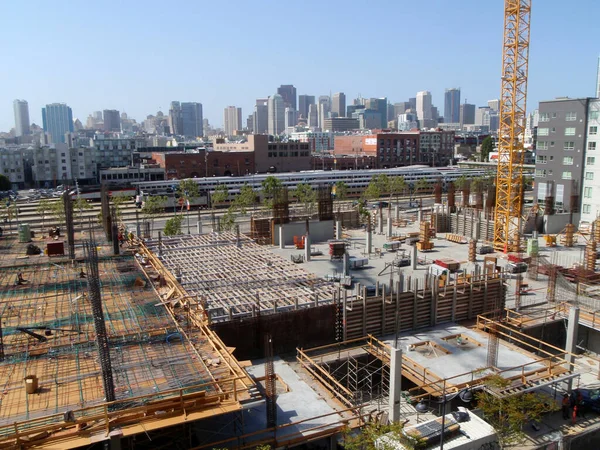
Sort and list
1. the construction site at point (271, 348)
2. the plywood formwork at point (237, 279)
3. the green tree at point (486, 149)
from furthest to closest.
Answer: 1. the green tree at point (486, 149)
2. the plywood formwork at point (237, 279)
3. the construction site at point (271, 348)

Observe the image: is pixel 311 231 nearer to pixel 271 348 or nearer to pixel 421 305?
pixel 421 305

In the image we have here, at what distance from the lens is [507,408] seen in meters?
11.1

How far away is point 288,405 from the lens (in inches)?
454

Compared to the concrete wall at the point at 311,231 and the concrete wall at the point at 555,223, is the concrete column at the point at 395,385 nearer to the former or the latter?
the concrete wall at the point at 311,231

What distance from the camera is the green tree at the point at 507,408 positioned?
1089 centimetres

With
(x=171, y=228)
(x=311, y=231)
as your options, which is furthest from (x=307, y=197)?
(x=171, y=228)

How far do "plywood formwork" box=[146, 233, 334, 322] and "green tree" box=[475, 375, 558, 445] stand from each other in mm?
5649

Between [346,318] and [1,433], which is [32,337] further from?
[346,318]

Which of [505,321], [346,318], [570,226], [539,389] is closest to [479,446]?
[539,389]

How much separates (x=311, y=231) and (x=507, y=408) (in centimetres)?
1959

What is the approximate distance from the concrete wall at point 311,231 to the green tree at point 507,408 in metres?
17.7

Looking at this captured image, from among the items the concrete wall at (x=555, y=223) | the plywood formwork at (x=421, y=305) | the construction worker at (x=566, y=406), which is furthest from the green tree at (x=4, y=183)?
the construction worker at (x=566, y=406)

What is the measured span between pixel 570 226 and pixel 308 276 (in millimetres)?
18520

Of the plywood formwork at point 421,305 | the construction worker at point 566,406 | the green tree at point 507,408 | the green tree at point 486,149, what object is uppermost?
the green tree at point 486,149
